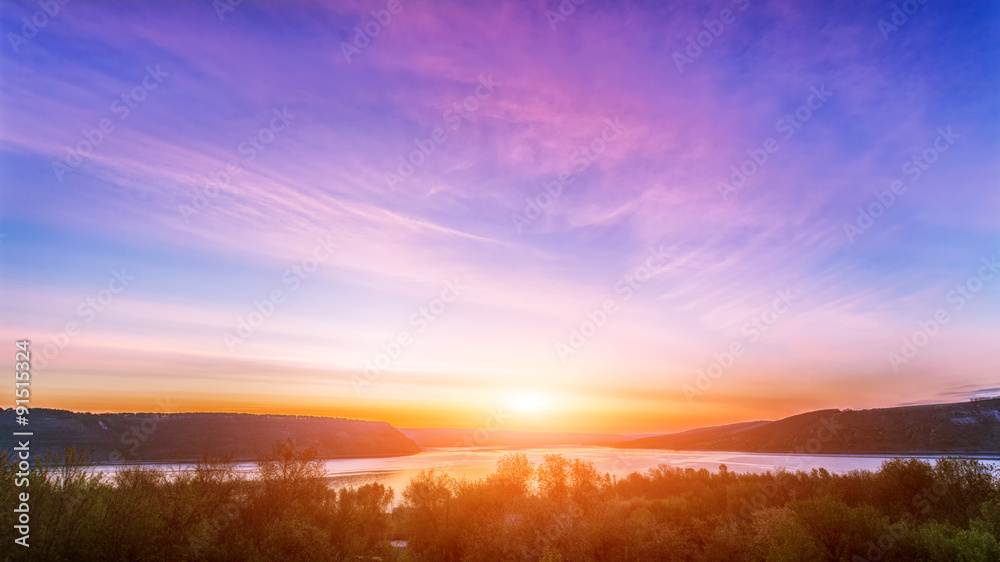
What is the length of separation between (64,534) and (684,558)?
115 ft

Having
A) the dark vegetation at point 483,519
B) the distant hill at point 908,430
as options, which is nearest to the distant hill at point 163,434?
the dark vegetation at point 483,519

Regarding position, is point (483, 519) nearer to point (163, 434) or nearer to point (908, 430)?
point (163, 434)

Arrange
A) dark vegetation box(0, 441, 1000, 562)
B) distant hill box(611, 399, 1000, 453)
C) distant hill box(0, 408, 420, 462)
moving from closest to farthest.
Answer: dark vegetation box(0, 441, 1000, 562)
distant hill box(0, 408, 420, 462)
distant hill box(611, 399, 1000, 453)

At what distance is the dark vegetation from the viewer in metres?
19.1

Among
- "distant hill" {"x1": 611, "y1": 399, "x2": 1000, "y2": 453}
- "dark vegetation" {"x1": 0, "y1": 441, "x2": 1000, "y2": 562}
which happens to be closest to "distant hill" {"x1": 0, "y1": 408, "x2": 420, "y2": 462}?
"dark vegetation" {"x1": 0, "y1": 441, "x2": 1000, "y2": 562}

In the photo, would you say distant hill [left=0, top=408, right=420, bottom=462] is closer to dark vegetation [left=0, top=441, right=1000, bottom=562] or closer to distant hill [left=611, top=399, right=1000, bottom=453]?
dark vegetation [left=0, top=441, right=1000, bottom=562]

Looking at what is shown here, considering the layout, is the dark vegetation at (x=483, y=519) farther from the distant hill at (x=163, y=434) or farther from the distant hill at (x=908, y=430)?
the distant hill at (x=908, y=430)

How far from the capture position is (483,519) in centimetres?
3766

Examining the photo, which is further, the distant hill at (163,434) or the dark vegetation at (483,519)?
the distant hill at (163,434)

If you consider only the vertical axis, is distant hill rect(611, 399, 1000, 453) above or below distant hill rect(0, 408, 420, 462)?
below

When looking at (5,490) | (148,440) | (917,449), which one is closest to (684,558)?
(5,490)

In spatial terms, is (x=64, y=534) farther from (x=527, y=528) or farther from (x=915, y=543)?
(x=915, y=543)

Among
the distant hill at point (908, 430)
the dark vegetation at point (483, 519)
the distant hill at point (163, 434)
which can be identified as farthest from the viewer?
the distant hill at point (908, 430)

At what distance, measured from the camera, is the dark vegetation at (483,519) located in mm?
19062
